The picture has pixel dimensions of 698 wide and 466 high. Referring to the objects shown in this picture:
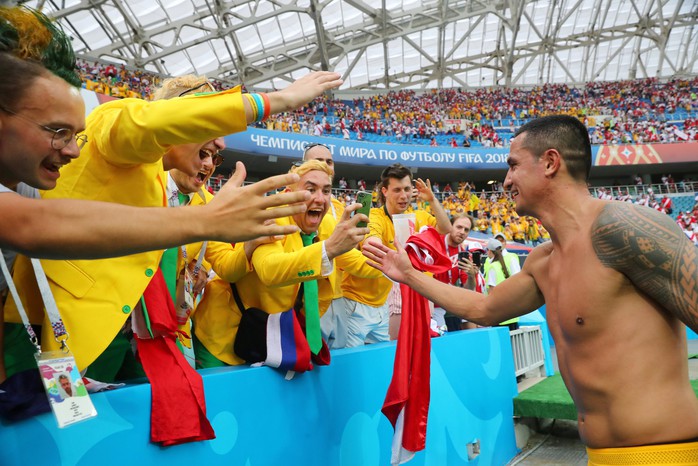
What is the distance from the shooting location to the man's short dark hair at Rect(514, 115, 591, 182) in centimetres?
189

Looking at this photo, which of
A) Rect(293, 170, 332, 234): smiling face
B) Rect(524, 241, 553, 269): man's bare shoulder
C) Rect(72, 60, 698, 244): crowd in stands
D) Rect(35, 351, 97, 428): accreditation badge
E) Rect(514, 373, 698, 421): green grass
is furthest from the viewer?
Rect(72, 60, 698, 244): crowd in stands

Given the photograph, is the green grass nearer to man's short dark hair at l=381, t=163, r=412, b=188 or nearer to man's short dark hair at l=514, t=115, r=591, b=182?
man's short dark hair at l=381, t=163, r=412, b=188

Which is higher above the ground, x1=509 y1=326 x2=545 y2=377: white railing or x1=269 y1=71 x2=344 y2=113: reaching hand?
x1=269 y1=71 x2=344 y2=113: reaching hand

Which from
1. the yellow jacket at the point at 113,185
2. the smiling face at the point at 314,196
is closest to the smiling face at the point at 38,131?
the yellow jacket at the point at 113,185

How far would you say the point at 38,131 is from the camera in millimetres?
1060

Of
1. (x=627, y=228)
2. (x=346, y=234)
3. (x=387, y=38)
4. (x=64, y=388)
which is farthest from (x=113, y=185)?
(x=387, y=38)

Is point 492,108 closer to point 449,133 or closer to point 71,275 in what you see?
point 449,133

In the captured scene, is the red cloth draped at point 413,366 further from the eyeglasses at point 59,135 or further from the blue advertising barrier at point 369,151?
the blue advertising barrier at point 369,151

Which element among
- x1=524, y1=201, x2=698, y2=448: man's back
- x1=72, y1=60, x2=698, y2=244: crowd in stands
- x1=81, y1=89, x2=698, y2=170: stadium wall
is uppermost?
x1=72, y1=60, x2=698, y2=244: crowd in stands

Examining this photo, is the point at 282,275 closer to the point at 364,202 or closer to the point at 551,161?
the point at 364,202

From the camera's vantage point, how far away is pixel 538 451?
4418mm

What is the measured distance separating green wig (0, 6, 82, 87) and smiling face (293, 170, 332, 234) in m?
1.26

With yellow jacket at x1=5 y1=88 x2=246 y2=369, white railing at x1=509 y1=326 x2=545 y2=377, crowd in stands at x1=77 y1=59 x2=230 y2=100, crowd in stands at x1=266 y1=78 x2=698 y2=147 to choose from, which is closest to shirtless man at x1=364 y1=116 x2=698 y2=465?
yellow jacket at x1=5 y1=88 x2=246 y2=369

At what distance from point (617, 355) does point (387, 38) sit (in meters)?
28.7
